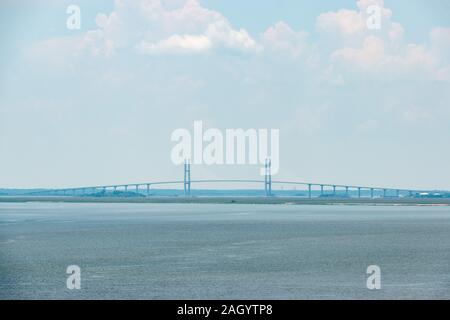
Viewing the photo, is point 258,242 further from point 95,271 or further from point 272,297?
point 272,297

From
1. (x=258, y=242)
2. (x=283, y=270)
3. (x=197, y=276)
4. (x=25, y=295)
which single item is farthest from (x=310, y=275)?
(x=258, y=242)
